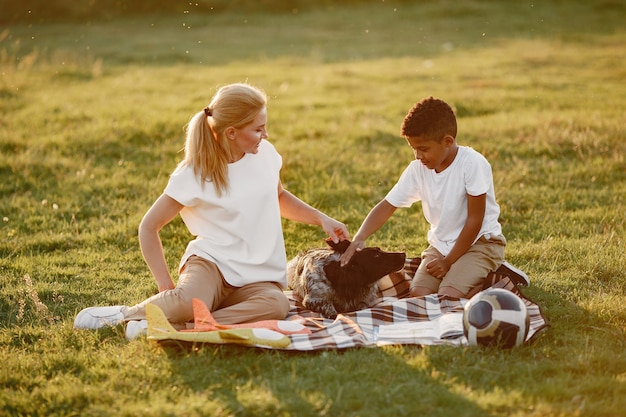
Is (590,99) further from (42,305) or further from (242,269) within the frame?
(42,305)

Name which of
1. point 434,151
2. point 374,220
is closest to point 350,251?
point 374,220

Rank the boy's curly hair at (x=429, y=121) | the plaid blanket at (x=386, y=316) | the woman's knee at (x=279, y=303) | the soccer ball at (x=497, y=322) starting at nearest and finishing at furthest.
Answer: the soccer ball at (x=497, y=322) → the plaid blanket at (x=386, y=316) → the woman's knee at (x=279, y=303) → the boy's curly hair at (x=429, y=121)

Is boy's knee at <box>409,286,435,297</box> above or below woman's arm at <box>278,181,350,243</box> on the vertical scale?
below

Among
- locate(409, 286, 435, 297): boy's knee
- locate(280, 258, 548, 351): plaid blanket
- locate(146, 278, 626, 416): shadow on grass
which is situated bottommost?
locate(146, 278, 626, 416): shadow on grass

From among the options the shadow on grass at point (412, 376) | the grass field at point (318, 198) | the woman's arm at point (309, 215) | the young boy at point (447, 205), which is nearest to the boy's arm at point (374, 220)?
the young boy at point (447, 205)

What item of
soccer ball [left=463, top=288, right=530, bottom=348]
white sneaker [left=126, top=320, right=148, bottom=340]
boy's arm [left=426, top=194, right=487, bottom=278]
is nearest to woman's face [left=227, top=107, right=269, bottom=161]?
white sneaker [left=126, top=320, right=148, bottom=340]

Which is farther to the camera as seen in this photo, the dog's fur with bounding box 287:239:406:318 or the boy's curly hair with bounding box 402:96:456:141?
the dog's fur with bounding box 287:239:406:318

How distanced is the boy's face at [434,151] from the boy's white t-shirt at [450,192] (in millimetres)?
58

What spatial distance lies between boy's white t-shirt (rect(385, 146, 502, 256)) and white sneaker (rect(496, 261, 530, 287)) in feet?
1.00

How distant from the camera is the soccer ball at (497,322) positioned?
4840 mm

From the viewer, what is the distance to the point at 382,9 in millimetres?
31625

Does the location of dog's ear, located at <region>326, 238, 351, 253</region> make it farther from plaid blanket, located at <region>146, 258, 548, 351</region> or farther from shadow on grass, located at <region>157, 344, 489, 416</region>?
shadow on grass, located at <region>157, 344, 489, 416</region>

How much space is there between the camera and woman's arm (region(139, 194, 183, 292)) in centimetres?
561

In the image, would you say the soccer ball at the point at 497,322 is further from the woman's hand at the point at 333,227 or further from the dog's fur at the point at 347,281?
the woman's hand at the point at 333,227
